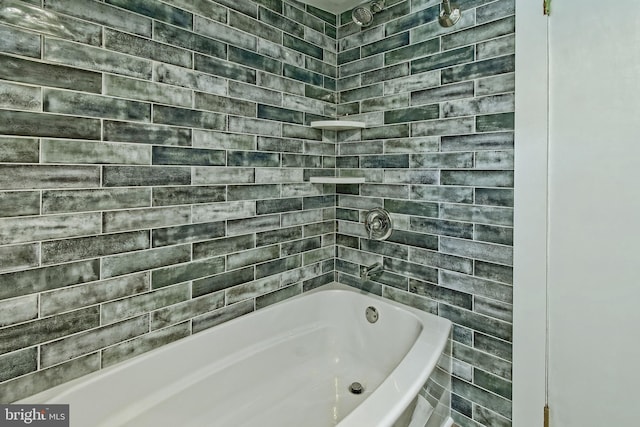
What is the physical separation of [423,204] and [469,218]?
0.25 m

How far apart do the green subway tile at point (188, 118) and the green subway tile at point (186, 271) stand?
0.63m

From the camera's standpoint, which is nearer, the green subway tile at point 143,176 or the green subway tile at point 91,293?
the green subway tile at point 91,293

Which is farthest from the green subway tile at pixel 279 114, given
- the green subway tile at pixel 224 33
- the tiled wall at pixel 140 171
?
the green subway tile at pixel 224 33

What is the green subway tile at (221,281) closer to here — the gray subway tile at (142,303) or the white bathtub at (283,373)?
the gray subway tile at (142,303)

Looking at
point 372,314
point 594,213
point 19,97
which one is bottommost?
point 372,314

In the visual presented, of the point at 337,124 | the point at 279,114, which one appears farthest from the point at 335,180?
the point at 279,114

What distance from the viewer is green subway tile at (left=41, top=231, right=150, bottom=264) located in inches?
47.1

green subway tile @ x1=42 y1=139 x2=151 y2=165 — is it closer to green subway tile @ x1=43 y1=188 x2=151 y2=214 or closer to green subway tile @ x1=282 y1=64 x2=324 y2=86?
green subway tile @ x1=43 y1=188 x2=151 y2=214

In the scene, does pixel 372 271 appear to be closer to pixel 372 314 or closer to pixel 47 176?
pixel 372 314

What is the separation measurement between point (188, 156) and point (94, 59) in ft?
1.57

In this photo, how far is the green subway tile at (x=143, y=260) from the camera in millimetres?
1329

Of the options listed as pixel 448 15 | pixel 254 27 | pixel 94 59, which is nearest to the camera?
pixel 94 59

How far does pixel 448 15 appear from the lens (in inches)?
58.1

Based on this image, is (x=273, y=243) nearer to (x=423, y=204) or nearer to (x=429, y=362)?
(x=423, y=204)
